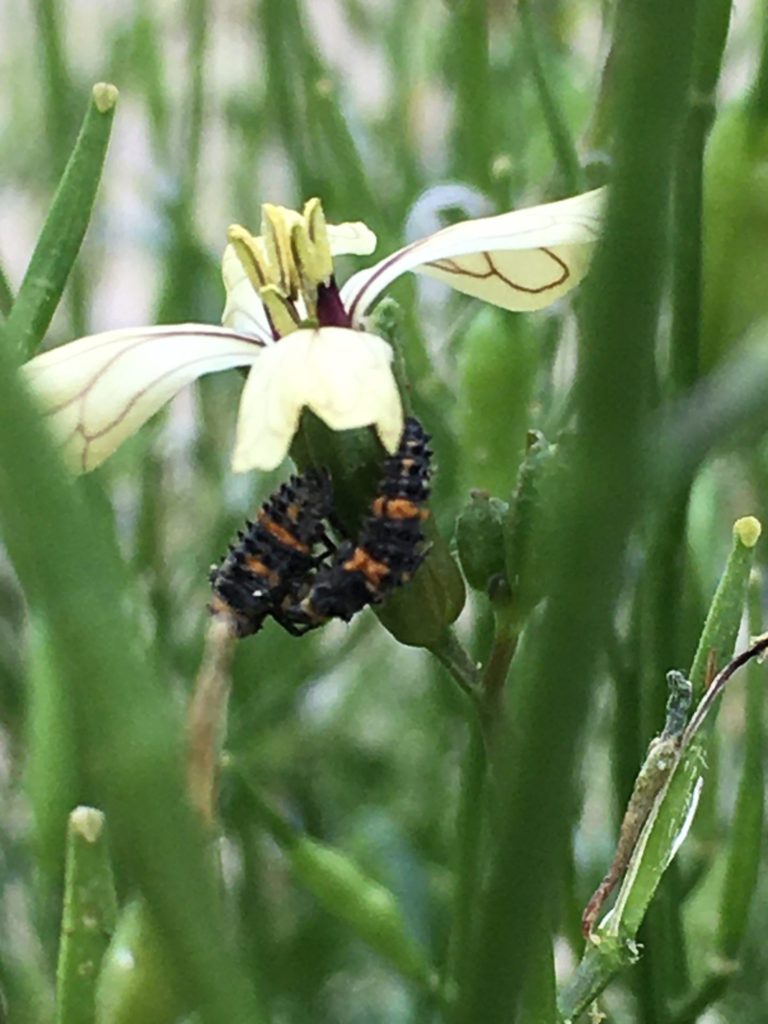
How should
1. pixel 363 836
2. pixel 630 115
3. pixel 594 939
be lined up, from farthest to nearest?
pixel 363 836, pixel 594 939, pixel 630 115

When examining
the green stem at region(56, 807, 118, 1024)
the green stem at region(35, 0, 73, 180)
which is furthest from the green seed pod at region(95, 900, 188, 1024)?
the green stem at region(35, 0, 73, 180)

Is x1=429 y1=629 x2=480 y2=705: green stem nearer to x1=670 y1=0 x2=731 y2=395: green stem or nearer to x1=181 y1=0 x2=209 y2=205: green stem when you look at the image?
x1=670 y1=0 x2=731 y2=395: green stem

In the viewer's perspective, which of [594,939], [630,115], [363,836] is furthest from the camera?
[363,836]

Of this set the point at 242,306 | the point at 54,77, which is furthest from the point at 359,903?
the point at 54,77

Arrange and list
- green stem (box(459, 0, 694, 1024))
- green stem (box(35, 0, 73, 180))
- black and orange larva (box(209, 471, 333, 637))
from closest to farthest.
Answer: green stem (box(459, 0, 694, 1024))
black and orange larva (box(209, 471, 333, 637))
green stem (box(35, 0, 73, 180))

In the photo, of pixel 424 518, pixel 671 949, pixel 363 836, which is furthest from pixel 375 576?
pixel 363 836

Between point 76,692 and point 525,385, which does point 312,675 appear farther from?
point 76,692

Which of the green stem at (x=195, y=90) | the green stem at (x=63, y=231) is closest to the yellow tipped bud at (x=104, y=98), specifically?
the green stem at (x=63, y=231)

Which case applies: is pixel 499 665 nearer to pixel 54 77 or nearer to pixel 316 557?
pixel 316 557
